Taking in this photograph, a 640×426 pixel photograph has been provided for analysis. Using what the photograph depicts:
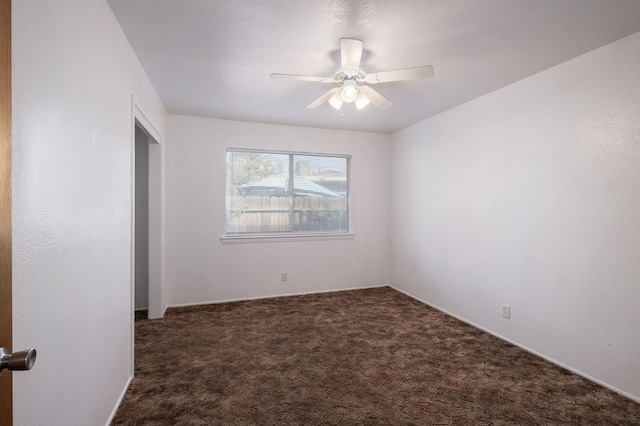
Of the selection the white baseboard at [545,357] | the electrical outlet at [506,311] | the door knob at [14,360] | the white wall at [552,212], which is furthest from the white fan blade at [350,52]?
the white baseboard at [545,357]

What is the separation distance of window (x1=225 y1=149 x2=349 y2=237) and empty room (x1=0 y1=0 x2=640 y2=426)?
0.18 ft

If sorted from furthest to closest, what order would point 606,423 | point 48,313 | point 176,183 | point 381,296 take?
1. point 381,296
2. point 176,183
3. point 606,423
4. point 48,313

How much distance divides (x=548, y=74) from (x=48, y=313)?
3.62 metres

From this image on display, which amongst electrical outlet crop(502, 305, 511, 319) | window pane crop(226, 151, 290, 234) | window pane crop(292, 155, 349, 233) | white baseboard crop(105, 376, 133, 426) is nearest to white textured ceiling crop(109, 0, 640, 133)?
window pane crop(226, 151, 290, 234)

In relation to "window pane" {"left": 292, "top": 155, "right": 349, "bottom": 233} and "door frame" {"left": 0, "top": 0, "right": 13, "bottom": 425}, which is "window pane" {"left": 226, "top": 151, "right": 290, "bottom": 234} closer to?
"window pane" {"left": 292, "top": 155, "right": 349, "bottom": 233}

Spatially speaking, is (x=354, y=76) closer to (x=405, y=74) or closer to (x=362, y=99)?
(x=362, y=99)

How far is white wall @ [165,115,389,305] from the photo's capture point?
402 cm

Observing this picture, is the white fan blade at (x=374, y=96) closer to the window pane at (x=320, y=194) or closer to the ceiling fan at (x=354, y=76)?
the ceiling fan at (x=354, y=76)

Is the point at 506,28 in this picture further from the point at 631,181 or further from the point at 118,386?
the point at 118,386

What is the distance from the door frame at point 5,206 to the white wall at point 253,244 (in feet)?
11.2

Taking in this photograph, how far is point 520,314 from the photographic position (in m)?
2.92

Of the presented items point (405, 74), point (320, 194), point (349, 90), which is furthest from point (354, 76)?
point (320, 194)

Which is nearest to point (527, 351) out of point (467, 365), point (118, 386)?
point (467, 365)

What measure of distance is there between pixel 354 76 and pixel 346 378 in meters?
2.28
